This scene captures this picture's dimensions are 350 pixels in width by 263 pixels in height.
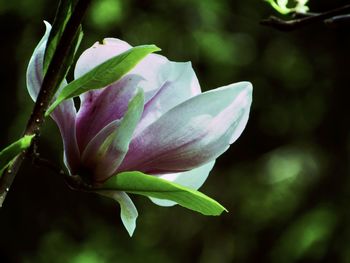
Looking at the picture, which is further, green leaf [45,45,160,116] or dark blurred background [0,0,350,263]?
dark blurred background [0,0,350,263]

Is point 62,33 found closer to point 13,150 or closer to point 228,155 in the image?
point 13,150

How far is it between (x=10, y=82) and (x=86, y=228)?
48 cm

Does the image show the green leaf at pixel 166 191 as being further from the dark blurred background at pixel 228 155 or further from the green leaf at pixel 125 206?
the dark blurred background at pixel 228 155

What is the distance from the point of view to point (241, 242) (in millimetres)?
2613

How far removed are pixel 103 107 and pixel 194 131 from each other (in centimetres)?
6

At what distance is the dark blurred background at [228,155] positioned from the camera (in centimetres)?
223

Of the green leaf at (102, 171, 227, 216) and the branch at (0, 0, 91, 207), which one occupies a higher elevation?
the branch at (0, 0, 91, 207)

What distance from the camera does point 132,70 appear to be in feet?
1.55

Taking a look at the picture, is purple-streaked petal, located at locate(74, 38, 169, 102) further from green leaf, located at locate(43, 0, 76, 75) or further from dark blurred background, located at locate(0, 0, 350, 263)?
dark blurred background, located at locate(0, 0, 350, 263)

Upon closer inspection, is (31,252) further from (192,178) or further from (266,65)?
(192,178)

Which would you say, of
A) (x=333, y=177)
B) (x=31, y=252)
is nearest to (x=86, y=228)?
(x=31, y=252)

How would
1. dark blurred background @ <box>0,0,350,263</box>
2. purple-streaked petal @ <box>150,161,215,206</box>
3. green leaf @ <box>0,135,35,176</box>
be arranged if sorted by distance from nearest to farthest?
green leaf @ <box>0,135,35,176</box> → purple-streaked petal @ <box>150,161,215,206</box> → dark blurred background @ <box>0,0,350,263</box>

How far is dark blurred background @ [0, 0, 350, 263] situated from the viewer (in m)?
2.23

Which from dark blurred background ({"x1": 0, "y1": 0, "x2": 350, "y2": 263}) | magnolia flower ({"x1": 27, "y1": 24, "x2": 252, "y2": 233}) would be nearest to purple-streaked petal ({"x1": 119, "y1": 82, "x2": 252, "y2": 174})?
magnolia flower ({"x1": 27, "y1": 24, "x2": 252, "y2": 233})
